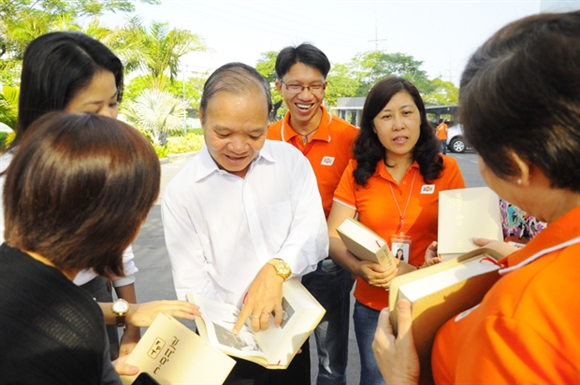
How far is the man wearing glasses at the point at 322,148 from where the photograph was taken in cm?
251

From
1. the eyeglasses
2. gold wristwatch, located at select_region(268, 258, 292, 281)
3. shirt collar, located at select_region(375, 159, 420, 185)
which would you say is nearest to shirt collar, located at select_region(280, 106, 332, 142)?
the eyeglasses

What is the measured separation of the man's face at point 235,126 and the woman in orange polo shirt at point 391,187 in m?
0.71

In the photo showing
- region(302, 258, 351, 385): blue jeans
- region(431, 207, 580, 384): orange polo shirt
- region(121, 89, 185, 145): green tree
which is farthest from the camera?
region(121, 89, 185, 145): green tree

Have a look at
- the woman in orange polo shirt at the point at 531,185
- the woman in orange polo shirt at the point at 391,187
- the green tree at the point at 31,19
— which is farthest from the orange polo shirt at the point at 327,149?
the green tree at the point at 31,19

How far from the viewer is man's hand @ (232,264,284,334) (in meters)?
1.50

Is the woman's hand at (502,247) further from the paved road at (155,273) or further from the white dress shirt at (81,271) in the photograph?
the paved road at (155,273)

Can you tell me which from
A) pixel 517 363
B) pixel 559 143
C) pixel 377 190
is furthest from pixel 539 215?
pixel 377 190

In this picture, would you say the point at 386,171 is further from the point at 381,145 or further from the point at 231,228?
the point at 231,228

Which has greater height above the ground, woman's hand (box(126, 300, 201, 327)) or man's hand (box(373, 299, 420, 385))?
man's hand (box(373, 299, 420, 385))

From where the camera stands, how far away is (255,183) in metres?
1.86

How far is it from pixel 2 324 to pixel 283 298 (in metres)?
0.93

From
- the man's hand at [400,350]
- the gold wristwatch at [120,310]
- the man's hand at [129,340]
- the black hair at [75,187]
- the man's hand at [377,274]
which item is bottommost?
the man's hand at [129,340]

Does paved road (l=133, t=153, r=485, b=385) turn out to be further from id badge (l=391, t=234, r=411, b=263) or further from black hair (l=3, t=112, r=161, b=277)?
black hair (l=3, t=112, r=161, b=277)

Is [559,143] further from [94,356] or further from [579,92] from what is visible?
[94,356]
